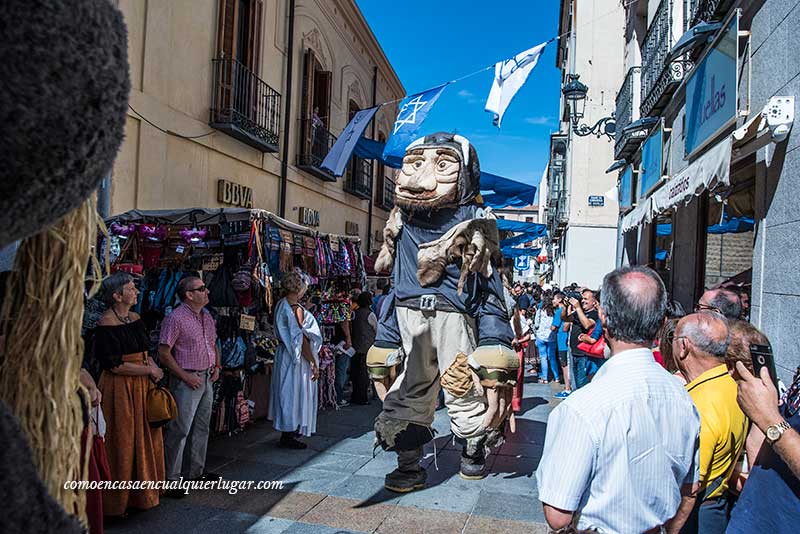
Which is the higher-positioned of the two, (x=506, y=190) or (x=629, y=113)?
(x=629, y=113)

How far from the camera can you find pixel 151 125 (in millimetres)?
7727

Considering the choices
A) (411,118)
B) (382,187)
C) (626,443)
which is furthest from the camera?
(382,187)

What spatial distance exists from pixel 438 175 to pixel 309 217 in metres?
9.28

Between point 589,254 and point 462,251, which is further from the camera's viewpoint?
point 589,254

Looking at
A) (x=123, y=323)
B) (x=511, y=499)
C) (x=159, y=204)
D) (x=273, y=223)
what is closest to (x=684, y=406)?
(x=511, y=499)

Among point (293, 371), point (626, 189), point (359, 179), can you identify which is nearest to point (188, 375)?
point (293, 371)

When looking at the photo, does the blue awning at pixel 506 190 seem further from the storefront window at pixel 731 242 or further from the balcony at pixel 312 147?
the balcony at pixel 312 147

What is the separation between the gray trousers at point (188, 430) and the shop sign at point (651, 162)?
7.99 metres

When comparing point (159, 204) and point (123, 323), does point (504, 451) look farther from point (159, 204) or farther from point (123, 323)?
point (159, 204)

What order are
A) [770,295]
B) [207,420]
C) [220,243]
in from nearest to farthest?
[207,420]
[770,295]
[220,243]

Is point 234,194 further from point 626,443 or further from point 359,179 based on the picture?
point 626,443

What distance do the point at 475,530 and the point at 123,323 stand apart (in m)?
2.64

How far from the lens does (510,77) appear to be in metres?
7.55

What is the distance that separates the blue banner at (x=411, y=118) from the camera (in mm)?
7953
